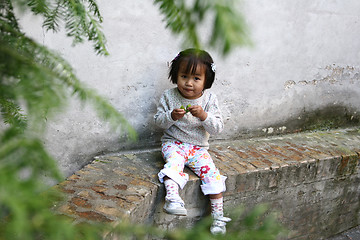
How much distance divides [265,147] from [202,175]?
893mm

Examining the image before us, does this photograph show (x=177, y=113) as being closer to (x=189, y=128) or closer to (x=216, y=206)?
(x=189, y=128)

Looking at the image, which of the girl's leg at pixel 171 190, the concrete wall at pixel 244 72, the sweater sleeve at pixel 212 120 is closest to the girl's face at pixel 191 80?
the sweater sleeve at pixel 212 120

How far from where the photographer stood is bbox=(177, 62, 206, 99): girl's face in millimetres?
2133

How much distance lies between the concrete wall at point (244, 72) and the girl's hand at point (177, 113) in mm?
390

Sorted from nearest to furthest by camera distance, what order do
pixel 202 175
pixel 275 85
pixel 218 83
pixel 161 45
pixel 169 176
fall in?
pixel 169 176, pixel 202 175, pixel 161 45, pixel 218 83, pixel 275 85

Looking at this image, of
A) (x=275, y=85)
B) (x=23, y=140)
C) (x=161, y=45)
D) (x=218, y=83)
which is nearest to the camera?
(x=23, y=140)

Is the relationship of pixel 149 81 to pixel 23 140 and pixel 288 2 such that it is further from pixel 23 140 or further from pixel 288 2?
pixel 23 140

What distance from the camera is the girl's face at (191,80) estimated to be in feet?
7.00

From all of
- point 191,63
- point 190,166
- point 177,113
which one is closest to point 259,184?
point 190,166

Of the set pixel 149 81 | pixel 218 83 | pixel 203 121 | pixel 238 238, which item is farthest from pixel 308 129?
pixel 238 238

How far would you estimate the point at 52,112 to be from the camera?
0.38 meters

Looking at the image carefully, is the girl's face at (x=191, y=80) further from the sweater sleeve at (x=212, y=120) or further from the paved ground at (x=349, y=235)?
the paved ground at (x=349, y=235)

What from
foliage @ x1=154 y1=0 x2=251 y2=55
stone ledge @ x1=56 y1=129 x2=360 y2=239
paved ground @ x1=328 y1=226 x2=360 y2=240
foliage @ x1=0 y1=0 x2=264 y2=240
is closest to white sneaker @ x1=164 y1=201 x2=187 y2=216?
stone ledge @ x1=56 y1=129 x2=360 y2=239

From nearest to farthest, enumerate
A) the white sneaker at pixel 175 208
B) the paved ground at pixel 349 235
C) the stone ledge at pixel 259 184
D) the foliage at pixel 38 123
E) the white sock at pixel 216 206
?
the foliage at pixel 38 123 < the stone ledge at pixel 259 184 < the white sneaker at pixel 175 208 < the white sock at pixel 216 206 < the paved ground at pixel 349 235
